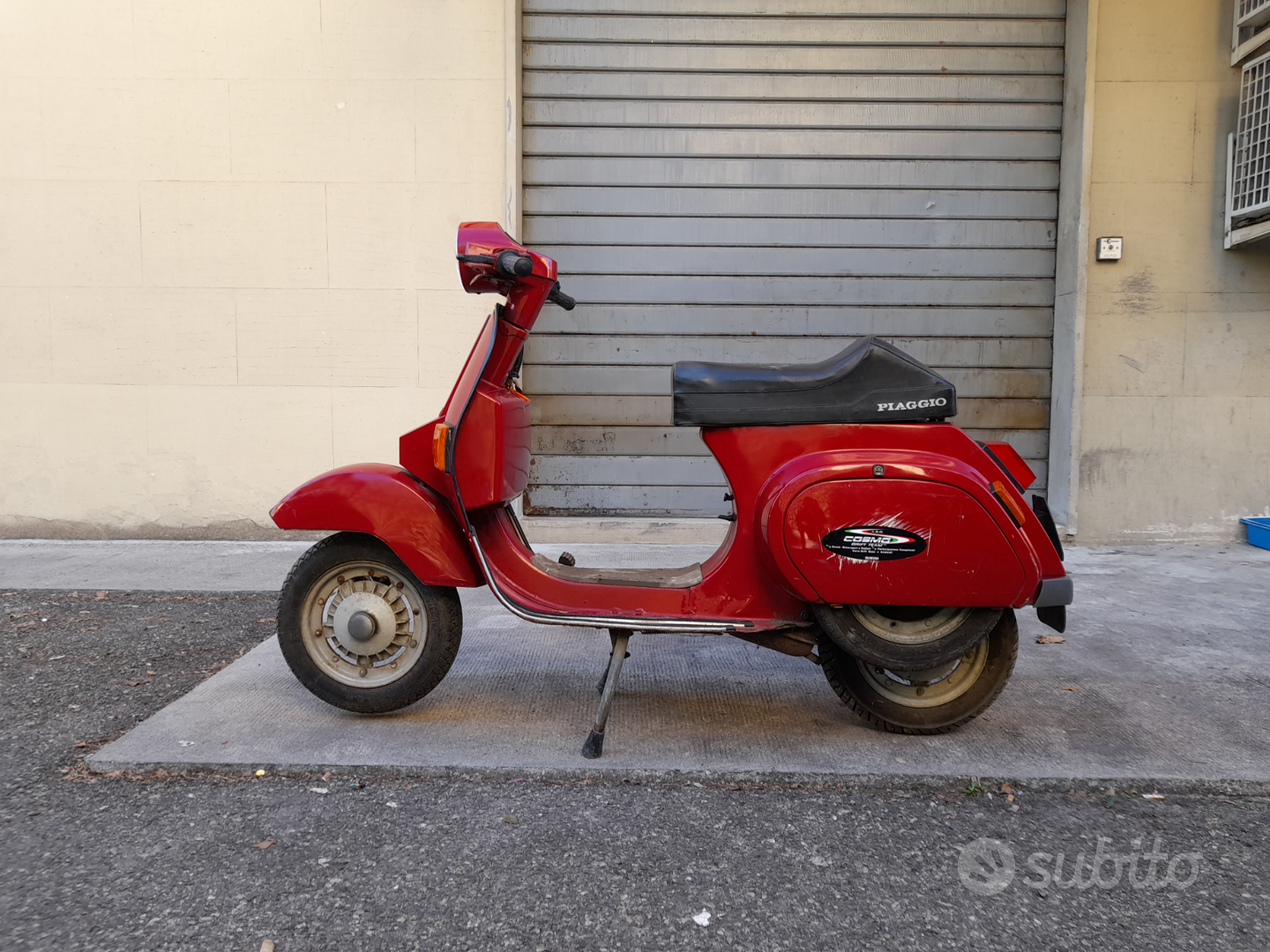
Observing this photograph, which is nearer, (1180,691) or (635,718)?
(635,718)

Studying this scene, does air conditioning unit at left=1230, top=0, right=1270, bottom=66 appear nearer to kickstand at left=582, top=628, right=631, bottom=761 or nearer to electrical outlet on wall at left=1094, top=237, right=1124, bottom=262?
electrical outlet on wall at left=1094, top=237, right=1124, bottom=262

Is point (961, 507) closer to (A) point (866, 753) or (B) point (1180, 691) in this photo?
(A) point (866, 753)

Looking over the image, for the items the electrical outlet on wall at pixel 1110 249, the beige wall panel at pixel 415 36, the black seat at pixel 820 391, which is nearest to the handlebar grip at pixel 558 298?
the black seat at pixel 820 391

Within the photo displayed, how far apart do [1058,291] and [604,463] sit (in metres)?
A: 3.56

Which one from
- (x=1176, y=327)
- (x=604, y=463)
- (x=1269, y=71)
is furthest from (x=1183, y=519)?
(x=604, y=463)

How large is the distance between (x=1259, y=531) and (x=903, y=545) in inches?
197

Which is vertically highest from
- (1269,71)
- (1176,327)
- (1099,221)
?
(1269,71)

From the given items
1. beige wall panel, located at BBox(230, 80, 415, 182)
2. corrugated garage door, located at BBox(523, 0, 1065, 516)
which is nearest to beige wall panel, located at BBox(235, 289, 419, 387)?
beige wall panel, located at BBox(230, 80, 415, 182)

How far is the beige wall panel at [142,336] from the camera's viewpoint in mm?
6156

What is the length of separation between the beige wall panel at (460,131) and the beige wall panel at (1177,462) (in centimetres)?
462

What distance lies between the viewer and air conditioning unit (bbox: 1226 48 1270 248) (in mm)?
5652

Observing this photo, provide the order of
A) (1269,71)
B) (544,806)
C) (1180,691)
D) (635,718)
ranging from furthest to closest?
1. (1269,71)
2. (1180,691)
3. (635,718)
4. (544,806)

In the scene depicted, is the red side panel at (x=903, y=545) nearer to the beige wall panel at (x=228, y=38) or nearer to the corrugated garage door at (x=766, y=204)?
the corrugated garage door at (x=766, y=204)

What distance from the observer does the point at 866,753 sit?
2.72 m
